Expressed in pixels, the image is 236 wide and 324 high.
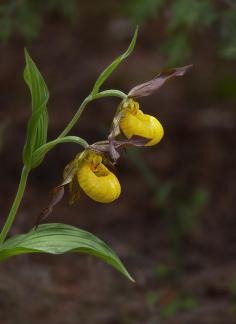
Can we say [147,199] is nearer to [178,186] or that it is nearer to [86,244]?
[178,186]

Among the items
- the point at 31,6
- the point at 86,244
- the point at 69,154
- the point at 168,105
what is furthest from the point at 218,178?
the point at 86,244

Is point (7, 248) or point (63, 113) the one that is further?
point (63, 113)

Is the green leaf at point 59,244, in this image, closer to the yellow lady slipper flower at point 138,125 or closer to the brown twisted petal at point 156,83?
the yellow lady slipper flower at point 138,125

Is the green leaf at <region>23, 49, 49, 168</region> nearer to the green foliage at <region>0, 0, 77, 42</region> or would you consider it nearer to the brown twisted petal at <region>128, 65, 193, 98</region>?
the brown twisted petal at <region>128, 65, 193, 98</region>

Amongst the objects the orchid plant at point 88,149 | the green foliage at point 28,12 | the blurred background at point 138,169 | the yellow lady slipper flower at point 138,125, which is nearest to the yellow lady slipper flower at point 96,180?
the orchid plant at point 88,149

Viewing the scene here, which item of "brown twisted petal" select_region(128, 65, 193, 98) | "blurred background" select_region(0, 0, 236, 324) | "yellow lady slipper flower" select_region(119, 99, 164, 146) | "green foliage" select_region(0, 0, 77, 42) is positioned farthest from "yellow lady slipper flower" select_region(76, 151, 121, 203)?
"green foliage" select_region(0, 0, 77, 42)

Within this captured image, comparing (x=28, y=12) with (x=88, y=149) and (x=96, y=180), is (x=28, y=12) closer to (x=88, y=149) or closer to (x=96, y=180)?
(x=88, y=149)

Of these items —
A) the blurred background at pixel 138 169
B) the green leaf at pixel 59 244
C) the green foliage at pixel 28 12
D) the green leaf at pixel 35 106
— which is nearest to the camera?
the green leaf at pixel 35 106
